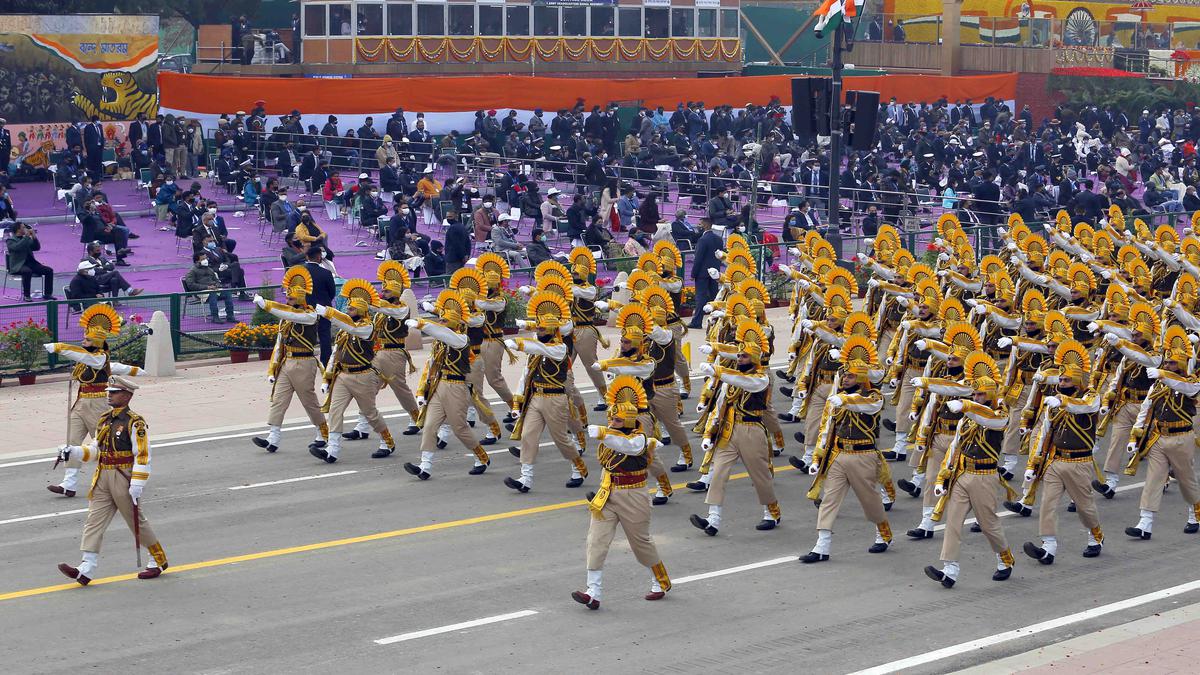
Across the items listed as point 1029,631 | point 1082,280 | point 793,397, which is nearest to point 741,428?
point 1029,631

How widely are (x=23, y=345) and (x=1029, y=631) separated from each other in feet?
51.8

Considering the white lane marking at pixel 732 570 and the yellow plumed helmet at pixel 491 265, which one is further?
the yellow plumed helmet at pixel 491 265

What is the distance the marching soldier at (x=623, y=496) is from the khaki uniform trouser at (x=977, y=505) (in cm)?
273

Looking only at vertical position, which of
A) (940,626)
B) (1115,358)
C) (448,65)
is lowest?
(940,626)

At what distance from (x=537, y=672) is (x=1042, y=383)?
7.75 meters

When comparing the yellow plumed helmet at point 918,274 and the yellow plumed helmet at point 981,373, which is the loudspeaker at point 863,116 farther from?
the yellow plumed helmet at point 981,373

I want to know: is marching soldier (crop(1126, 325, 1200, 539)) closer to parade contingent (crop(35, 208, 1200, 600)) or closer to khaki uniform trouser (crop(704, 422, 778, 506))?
parade contingent (crop(35, 208, 1200, 600))

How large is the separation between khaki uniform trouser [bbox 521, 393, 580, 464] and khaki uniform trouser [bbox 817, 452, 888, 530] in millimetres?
3442

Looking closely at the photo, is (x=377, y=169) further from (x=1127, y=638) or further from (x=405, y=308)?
(x=1127, y=638)

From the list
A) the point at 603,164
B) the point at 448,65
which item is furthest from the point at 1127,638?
the point at 448,65

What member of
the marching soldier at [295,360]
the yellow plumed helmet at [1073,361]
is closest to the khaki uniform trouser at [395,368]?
the marching soldier at [295,360]

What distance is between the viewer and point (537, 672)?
1331 centimetres

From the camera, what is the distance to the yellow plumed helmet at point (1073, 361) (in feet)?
56.3

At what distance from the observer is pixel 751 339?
57.8ft
